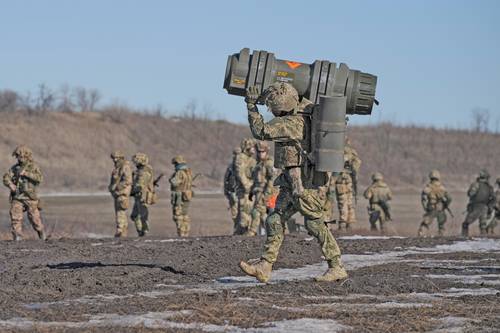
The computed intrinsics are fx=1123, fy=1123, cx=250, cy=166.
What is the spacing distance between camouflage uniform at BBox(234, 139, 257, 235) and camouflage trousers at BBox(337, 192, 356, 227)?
3053 millimetres

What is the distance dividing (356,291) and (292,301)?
113cm

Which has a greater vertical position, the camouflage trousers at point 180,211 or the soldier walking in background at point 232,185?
the soldier walking in background at point 232,185

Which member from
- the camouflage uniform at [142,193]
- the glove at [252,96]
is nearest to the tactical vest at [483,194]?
the camouflage uniform at [142,193]

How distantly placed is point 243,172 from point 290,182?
37.2 feet

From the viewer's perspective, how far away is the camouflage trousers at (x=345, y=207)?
25.5m

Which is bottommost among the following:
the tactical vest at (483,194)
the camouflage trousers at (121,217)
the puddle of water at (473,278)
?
the camouflage trousers at (121,217)

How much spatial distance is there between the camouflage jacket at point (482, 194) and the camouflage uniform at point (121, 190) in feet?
29.4

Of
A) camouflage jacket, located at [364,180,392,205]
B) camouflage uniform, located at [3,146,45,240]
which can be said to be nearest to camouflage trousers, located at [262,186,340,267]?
camouflage uniform, located at [3,146,45,240]

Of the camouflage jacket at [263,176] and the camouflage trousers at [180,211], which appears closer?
the camouflage jacket at [263,176]

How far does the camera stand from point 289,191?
462 inches

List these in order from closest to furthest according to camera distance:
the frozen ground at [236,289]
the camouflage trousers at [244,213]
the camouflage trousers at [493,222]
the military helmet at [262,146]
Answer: the frozen ground at [236,289]
the military helmet at [262,146]
the camouflage trousers at [244,213]
the camouflage trousers at [493,222]

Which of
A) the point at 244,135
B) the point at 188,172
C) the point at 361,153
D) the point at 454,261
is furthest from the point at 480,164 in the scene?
the point at 454,261

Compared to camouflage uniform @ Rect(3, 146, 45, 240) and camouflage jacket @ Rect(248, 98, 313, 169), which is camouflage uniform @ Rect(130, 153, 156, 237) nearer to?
camouflage uniform @ Rect(3, 146, 45, 240)

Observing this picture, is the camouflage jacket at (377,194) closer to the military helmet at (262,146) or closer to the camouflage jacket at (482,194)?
the camouflage jacket at (482,194)
